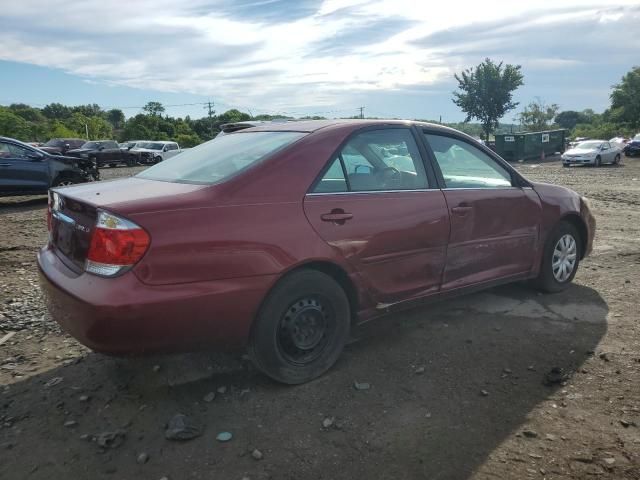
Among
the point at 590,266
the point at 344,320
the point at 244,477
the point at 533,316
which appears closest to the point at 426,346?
the point at 344,320

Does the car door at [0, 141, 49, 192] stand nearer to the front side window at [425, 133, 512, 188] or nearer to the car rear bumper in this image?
the car rear bumper

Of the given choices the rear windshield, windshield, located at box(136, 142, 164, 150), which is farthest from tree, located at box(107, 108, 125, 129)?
the rear windshield

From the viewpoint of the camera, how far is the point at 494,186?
4.31m

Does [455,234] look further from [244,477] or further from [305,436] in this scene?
[244,477]

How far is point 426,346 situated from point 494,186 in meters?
1.47

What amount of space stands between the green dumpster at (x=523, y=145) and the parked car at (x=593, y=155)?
208 inches

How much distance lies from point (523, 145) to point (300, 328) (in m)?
31.6

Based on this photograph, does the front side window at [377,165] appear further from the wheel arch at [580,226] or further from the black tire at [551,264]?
the wheel arch at [580,226]

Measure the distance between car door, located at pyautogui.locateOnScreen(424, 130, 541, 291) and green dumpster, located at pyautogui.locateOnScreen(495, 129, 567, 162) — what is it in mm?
29236

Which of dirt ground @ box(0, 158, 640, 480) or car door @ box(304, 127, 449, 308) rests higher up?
car door @ box(304, 127, 449, 308)

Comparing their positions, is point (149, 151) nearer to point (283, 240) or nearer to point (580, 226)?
point (580, 226)

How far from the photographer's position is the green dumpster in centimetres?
3177

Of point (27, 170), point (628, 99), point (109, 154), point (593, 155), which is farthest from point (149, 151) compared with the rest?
point (628, 99)

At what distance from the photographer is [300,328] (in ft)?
10.5
